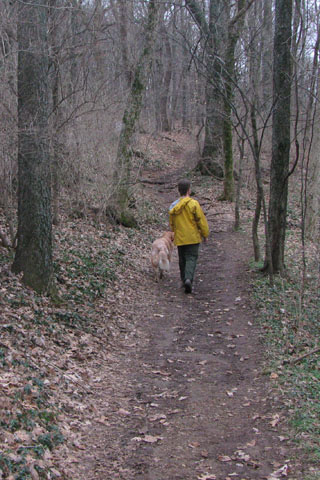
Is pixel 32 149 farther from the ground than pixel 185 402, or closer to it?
farther from the ground

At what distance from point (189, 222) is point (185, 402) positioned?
501 centimetres

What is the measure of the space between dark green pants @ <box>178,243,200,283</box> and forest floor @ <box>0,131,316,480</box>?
407 mm

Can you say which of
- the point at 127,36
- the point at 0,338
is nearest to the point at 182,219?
the point at 0,338

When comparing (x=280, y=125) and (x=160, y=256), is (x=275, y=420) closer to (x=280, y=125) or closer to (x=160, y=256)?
(x=160, y=256)

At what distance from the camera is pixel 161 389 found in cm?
606

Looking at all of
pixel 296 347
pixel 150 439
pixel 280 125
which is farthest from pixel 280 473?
pixel 280 125

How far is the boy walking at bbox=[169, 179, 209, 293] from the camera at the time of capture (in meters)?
10.2

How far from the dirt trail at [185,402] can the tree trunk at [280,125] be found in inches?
68.9

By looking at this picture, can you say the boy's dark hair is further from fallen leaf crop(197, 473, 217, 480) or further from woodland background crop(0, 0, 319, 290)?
fallen leaf crop(197, 473, 217, 480)

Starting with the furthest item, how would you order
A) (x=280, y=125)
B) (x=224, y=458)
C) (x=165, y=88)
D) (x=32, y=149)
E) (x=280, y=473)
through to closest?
(x=165, y=88)
(x=280, y=125)
(x=32, y=149)
(x=224, y=458)
(x=280, y=473)

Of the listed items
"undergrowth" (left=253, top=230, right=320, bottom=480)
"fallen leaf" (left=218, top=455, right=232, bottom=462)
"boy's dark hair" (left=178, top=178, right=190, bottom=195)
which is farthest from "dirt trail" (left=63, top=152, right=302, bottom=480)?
"boy's dark hair" (left=178, top=178, right=190, bottom=195)

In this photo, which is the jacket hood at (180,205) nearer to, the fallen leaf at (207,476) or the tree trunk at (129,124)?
the tree trunk at (129,124)

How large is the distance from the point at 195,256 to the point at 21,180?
4105mm

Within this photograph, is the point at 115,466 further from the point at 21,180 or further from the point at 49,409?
the point at 21,180
